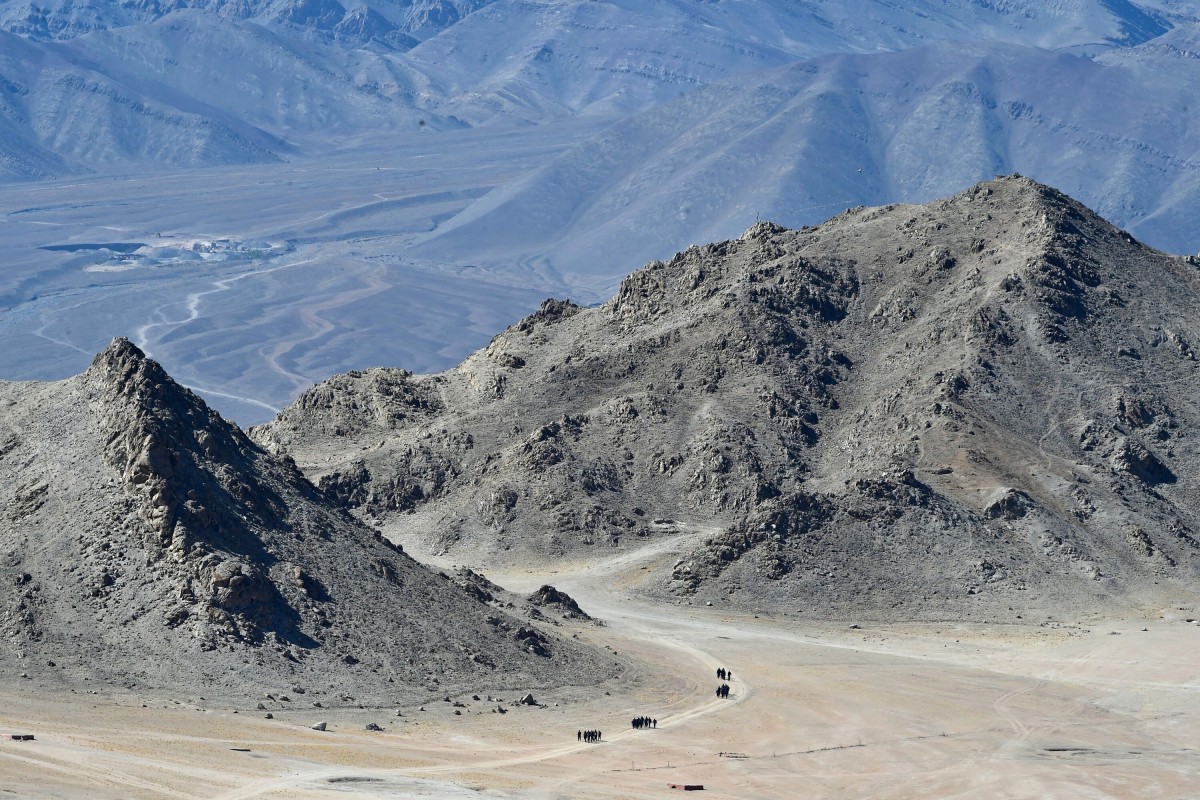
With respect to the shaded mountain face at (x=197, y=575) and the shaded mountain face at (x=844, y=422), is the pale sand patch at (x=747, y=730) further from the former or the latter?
the shaded mountain face at (x=844, y=422)

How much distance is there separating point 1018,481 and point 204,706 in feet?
183

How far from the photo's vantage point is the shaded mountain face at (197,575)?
66062 millimetres

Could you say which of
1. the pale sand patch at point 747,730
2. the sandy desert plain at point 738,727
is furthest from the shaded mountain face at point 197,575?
the pale sand patch at point 747,730

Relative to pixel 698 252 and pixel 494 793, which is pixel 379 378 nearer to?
pixel 698 252

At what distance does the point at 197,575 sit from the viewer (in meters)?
67.5

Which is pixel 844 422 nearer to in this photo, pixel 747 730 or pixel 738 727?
pixel 738 727

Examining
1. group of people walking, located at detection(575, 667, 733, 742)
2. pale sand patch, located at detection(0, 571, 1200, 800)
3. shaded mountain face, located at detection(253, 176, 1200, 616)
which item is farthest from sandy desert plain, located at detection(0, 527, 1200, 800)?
shaded mountain face, located at detection(253, 176, 1200, 616)

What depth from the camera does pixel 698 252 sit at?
13250 cm

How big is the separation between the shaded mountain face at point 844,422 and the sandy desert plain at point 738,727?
253 inches

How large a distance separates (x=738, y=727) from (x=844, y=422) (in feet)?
157

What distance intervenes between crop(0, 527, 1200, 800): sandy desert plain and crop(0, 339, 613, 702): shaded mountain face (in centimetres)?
205

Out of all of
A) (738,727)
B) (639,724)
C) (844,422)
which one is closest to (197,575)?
(639,724)

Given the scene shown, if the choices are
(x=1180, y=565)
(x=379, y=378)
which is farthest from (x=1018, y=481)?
(x=379, y=378)

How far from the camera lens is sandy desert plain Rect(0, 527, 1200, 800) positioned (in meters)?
58.0
